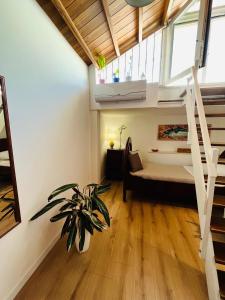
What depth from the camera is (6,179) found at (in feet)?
4.00

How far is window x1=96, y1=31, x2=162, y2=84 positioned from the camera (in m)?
2.96

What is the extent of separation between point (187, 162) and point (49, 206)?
3362 mm

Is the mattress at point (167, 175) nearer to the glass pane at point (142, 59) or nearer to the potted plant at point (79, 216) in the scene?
the potted plant at point (79, 216)

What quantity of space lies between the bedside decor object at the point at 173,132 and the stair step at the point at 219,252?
8.95ft

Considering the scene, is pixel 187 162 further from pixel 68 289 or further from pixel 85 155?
pixel 68 289

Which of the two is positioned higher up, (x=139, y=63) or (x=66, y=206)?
(x=139, y=63)

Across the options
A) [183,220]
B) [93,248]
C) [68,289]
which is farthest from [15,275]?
[183,220]

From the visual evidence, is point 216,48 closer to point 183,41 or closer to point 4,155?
point 183,41

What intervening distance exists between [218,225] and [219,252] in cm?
22

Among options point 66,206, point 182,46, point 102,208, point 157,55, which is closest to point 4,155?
point 66,206

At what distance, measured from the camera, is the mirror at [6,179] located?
3.76ft

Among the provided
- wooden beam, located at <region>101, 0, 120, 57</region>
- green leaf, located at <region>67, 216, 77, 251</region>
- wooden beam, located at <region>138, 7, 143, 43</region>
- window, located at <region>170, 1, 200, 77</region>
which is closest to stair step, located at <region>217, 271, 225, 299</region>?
green leaf, located at <region>67, 216, 77, 251</region>

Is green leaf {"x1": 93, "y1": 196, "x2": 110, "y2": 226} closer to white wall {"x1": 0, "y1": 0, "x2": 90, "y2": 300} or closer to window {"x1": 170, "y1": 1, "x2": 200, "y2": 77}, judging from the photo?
white wall {"x1": 0, "y1": 0, "x2": 90, "y2": 300}

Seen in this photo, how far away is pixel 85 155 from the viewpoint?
118 inches
